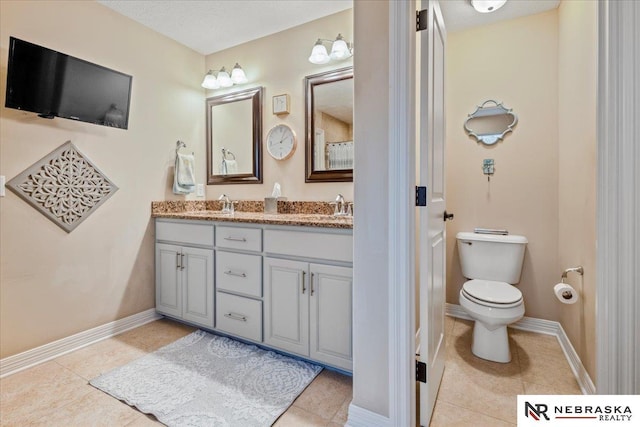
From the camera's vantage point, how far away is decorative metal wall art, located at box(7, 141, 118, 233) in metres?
1.83

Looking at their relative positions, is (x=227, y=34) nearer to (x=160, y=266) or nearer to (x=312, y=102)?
(x=312, y=102)

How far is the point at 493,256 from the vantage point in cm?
221

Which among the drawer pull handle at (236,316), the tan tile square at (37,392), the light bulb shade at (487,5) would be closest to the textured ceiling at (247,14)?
the light bulb shade at (487,5)

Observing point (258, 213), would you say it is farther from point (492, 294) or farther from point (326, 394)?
point (492, 294)

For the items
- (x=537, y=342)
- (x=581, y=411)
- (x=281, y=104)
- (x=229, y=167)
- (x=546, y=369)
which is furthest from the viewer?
(x=229, y=167)

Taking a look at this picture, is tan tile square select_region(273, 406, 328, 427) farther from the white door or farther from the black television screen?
the black television screen

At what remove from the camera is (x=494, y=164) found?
235 cm

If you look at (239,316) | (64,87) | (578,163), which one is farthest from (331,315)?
(64,87)

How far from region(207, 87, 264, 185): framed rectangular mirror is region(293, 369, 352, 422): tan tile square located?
1.69 m

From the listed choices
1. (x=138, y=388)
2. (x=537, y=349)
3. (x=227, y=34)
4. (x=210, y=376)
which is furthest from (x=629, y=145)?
(x=227, y=34)

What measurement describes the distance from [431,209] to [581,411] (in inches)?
34.6

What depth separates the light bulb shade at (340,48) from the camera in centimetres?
220

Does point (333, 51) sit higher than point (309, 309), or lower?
higher

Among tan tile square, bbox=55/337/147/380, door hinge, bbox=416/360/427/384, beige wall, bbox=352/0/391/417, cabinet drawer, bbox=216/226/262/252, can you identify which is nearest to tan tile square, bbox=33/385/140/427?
tan tile square, bbox=55/337/147/380
